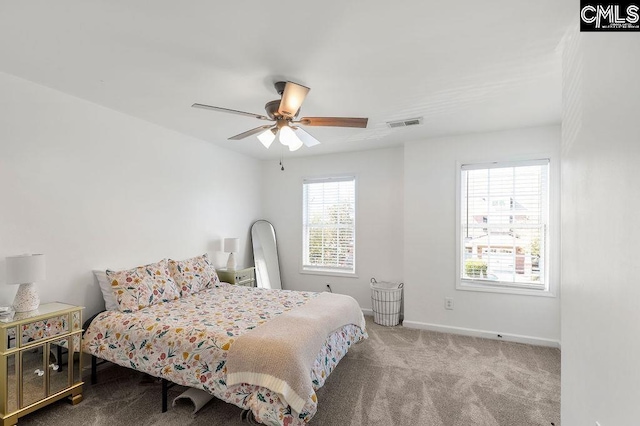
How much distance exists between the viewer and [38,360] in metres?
2.14

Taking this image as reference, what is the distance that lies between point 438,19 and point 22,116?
3.15 metres

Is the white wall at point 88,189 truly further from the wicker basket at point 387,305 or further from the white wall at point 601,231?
the white wall at point 601,231

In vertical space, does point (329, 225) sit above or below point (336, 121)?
below

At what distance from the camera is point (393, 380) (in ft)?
8.79

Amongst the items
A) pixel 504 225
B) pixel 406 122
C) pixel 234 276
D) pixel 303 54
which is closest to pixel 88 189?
pixel 234 276

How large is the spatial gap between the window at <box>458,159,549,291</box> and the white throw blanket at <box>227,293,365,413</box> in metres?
2.43

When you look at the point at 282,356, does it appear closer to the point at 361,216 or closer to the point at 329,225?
the point at 361,216

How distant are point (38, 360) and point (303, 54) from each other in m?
2.84

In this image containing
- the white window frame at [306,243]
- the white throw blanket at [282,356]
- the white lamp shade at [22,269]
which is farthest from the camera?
the white window frame at [306,243]

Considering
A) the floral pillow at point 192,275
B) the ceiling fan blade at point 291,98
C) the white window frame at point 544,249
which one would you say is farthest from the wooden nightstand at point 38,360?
the white window frame at point 544,249

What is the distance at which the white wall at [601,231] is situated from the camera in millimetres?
1223

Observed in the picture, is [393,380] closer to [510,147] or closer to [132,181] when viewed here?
[510,147]

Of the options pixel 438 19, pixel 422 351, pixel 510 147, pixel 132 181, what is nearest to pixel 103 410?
pixel 132 181

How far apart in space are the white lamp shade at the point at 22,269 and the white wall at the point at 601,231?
3451 mm
